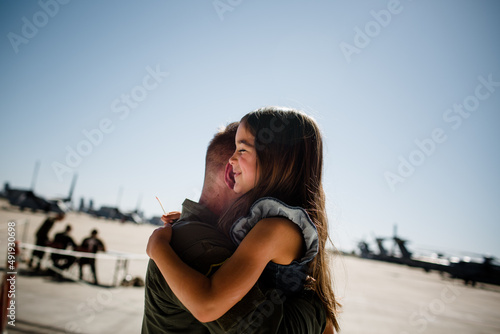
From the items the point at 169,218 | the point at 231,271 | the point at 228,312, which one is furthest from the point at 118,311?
the point at 231,271

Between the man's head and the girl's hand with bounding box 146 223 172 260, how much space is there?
1.00 feet

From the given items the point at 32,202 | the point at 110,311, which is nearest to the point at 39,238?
the point at 110,311

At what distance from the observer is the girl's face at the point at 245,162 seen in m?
1.27

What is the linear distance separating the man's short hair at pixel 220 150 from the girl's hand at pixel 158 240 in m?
0.45

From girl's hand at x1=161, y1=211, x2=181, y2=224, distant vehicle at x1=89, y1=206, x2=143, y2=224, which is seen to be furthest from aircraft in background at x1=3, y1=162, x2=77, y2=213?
girl's hand at x1=161, y1=211, x2=181, y2=224

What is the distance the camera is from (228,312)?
0.97 m

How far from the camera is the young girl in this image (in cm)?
93

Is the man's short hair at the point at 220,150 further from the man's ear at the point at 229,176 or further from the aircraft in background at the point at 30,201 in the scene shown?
the aircraft in background at the point at 30,201

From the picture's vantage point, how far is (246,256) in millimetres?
939

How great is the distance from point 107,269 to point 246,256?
13.4 m

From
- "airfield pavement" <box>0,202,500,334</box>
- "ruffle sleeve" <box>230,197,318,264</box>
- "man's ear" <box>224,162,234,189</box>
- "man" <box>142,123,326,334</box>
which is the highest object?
"man's ear" <box>224,162,234,189</box>

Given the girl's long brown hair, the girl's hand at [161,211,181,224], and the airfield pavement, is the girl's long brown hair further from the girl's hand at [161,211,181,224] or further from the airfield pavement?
the airfield pavement

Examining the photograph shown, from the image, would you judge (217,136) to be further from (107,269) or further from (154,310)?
(107,269)

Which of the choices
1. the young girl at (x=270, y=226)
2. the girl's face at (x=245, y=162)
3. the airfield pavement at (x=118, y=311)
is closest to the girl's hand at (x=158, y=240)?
the young girl at (x=270, y=226)
